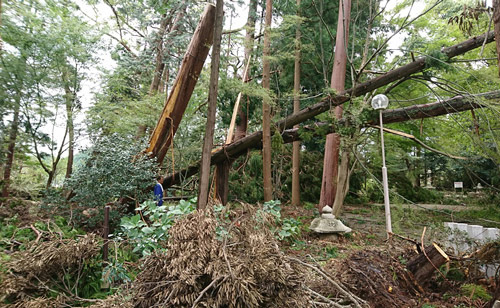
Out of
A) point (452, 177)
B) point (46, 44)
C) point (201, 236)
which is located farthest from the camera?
point (452, 177)

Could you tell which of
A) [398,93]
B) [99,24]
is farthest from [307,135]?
[99,24]

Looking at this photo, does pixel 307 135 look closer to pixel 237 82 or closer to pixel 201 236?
pixel 237 82

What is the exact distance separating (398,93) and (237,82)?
5582 mm

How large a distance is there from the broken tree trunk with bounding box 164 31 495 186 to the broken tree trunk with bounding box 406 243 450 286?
413cm

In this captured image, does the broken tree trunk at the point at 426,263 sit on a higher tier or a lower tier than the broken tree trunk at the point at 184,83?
lower

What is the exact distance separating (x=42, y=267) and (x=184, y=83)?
13.9 ft

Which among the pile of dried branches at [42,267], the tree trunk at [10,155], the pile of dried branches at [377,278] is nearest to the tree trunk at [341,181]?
the pile of dried branches at [377,278]

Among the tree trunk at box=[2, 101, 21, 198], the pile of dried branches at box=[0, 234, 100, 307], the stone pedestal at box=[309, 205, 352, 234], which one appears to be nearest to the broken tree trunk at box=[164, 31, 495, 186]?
the stone pedestal at box=[309, 205, 352, 234]

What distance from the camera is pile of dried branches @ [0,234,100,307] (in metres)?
2.13

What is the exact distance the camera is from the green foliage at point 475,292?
273 centimetres

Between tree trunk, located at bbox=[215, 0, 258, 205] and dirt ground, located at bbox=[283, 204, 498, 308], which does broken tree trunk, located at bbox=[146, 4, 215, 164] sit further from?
dirt ground, located at bbox=[283, 204, 498, 308]

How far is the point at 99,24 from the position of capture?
9023mm

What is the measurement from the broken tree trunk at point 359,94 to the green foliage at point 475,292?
4.18 meters

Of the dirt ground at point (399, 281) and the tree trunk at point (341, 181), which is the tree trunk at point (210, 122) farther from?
the tree trunk at point (341, 181)
